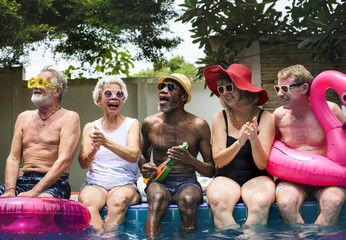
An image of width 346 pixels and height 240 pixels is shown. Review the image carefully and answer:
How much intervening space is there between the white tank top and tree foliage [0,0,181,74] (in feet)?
18.0

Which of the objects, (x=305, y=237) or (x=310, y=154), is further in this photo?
(x=310, y=154)

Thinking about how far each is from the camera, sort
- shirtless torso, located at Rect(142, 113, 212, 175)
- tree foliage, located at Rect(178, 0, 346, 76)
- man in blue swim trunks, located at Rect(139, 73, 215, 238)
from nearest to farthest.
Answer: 1. man in blue swim trunks, located at Rect(139, 73, 215, 238)
2. shirtless torso, located at Rect(142, 113, 212, 175)
3. tree foliage, located at Rect(178, 0, 346, 76)

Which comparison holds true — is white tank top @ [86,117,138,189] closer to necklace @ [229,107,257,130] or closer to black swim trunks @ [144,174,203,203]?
black swim trunks @ [144,174,203,203]

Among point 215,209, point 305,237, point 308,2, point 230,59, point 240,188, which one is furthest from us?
point 230,59

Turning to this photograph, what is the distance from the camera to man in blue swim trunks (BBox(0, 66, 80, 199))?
4.52 metres

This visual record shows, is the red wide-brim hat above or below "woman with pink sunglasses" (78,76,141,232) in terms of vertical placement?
above

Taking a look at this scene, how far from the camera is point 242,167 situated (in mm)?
4527

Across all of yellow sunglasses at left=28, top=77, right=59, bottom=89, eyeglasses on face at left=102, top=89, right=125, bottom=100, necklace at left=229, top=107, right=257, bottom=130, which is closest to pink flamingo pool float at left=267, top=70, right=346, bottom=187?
necklace at left=229, top=107, right=257, bottom=130

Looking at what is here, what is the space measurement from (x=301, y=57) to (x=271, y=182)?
4817 mm

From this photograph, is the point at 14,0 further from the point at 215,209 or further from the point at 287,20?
the point at 215,209

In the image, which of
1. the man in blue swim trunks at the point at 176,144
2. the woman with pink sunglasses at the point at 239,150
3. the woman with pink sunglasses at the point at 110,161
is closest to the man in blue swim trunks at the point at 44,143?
the woman with pink sunglasses at the point at 110,161

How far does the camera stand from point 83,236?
12.3 ft

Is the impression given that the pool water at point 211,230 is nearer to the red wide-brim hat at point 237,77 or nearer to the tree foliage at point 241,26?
the red wide-brim hat at point 237,77

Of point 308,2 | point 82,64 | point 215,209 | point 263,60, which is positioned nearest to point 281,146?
point 215,209
